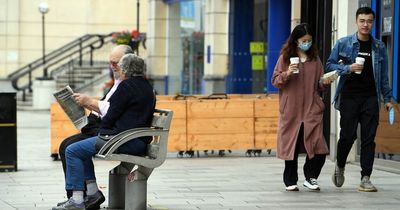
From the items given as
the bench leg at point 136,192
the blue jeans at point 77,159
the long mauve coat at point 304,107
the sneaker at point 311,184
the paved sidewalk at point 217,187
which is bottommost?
the paved sidewalk at point 217,187

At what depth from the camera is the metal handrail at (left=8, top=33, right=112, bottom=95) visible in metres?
41.4

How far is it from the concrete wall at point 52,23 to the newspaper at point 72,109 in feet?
109

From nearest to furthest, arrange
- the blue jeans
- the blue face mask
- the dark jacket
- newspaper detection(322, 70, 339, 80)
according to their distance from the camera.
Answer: the dark jacket → the blue jeans → newspaper detection(322, 70, 339, 80) → the blue face mask

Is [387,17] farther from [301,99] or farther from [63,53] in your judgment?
[63,53]

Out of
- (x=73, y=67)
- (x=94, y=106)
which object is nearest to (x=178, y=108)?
(x=94, y=106)

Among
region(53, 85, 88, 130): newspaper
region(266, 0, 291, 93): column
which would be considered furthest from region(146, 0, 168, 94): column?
region(53, 85, 88, 130): newspaper

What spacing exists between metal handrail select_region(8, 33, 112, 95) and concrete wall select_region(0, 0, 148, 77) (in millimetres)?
687

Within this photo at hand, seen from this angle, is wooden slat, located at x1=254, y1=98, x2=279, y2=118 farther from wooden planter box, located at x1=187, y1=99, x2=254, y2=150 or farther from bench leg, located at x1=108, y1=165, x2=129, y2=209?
bench leg, located at x1=108, y1=165, x2=129, y2=209

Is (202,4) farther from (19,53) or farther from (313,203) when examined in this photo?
(313,203)

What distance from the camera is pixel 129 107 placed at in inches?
363

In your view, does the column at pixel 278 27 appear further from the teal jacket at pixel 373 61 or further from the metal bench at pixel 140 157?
the metal bench at pixel 140 157

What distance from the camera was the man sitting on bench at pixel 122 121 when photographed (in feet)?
30.1

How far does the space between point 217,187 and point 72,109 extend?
7.78 feet

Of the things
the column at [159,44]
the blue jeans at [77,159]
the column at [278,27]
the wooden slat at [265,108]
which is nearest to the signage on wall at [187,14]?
the column at [159,44]
